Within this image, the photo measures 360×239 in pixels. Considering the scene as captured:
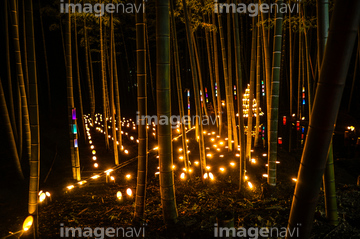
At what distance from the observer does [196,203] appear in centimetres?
405

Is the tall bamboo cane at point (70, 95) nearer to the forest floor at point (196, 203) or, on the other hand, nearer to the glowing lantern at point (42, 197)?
the forest floor at point (196, 203)

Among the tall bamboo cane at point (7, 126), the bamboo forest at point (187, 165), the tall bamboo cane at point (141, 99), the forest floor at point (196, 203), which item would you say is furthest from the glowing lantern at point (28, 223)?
the tall bamboo cane at point (7, 126)

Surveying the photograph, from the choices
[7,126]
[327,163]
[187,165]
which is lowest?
[187,165]

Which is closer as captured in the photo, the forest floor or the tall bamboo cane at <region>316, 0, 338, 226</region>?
the tall bamboo cane at <region>316, 0, 338, 226</region>

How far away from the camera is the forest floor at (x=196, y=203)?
288cm

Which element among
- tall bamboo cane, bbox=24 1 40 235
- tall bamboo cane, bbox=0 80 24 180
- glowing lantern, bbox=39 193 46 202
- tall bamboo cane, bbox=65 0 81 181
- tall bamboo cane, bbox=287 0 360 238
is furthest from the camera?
tall bamboo cane, bbox=0 80 24 180

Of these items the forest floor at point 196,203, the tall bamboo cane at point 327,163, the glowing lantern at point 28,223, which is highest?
→ the tall bamboo cane at point 327,163

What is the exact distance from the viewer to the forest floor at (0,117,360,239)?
2.88 meters

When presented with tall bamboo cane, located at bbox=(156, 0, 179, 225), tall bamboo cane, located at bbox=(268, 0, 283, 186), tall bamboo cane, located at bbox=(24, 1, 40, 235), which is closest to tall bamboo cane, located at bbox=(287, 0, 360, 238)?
tall bamboo cane, located at bbox=(156, 0, 179, 225)

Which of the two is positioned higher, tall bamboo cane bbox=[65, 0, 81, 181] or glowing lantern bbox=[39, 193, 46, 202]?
tall bamboo cane bbox=[65, 0, 81, 181]

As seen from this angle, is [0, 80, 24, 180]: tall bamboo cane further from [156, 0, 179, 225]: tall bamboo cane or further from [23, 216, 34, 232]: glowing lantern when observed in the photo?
[156, 0, 179, 225]: tall bamboo cane

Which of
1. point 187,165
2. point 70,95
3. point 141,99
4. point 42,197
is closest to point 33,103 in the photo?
point 141,99

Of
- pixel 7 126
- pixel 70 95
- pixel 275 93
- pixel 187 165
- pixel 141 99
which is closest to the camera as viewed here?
pixel 141 99

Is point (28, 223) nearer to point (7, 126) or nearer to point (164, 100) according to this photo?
point (164, 100)
